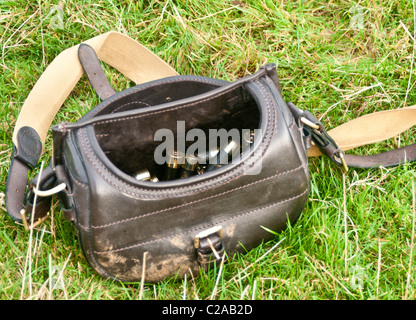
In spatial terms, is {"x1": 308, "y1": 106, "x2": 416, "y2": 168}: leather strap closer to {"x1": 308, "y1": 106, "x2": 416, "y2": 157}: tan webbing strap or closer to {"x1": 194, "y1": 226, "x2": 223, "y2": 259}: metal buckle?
{"x1": 308, "y1": 106, "x2": 416, "y2": 157}: tan webbing strap

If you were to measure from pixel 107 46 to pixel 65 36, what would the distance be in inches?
10.8

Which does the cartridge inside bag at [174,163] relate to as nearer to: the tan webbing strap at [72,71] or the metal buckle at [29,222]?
the metal buckle at [29,222]

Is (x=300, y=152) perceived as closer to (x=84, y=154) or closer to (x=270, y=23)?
(x=84, y=154)

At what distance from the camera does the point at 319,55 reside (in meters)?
2.81

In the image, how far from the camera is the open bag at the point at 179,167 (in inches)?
76.1

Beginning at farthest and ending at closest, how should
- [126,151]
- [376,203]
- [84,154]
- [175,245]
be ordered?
[376,203] < [126,151] < [175,245] < [84,154]

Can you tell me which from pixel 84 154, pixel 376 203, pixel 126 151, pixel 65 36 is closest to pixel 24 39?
pixel 65 36

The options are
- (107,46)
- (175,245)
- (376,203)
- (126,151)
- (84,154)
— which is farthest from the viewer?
(107,46)

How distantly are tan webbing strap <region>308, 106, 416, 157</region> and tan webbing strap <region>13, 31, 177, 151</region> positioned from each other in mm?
907

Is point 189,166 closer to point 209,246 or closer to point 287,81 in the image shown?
point 209,246

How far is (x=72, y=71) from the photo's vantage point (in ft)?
8.74

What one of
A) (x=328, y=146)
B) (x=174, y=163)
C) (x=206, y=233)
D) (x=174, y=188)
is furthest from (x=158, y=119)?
(x=328, y=146)

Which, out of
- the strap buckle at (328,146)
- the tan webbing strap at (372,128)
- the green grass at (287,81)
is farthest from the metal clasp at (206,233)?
the tan webbing strap at (372,128)

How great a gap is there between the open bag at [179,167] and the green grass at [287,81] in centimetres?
10
